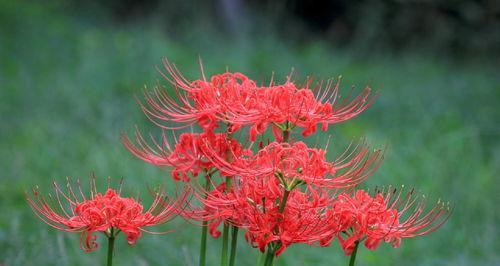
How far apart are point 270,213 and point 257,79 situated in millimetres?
5193

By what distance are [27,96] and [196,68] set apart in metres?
1.49

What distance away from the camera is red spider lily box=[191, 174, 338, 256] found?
98.2 inches

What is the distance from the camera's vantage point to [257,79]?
7648 millimetres

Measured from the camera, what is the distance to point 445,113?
7.20 m

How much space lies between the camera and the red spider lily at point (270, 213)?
249 centimetres

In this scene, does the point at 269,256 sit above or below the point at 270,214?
below

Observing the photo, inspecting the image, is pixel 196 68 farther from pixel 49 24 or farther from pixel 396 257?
pixel 396 257

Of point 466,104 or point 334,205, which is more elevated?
point 466,104

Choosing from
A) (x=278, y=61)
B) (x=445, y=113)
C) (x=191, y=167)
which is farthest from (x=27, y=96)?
(x=191, y=167)

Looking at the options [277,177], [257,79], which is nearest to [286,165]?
[277,177]

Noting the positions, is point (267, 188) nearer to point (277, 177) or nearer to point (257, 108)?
point (277, 177)

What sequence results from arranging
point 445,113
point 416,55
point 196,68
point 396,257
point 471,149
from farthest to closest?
point 416,55 < point 196,68 < point 445,113 < point 471,149 < point 396,257

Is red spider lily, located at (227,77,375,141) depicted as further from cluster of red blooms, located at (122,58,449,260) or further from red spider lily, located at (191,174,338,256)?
red spider lily, located at (191,174,338,256)

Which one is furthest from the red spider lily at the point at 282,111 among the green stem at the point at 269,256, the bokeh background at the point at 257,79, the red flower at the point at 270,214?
→ the bokeh background at the point at 257,79
